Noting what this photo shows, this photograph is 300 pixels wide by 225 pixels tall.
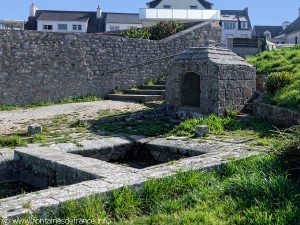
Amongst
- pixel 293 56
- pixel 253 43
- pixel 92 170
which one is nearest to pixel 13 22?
pixel 253 43

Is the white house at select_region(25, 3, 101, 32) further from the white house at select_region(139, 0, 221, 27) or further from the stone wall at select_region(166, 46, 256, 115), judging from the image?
the stone wall at select_region(166, 46, 256, 115)

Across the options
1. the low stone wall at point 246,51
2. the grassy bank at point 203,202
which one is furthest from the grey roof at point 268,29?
the grassy bank at point 203,202

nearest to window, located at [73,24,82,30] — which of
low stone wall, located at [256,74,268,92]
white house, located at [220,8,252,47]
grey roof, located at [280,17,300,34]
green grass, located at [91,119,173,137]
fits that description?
white house, located at [220,8,252,47]

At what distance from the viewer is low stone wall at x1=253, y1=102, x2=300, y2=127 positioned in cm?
995

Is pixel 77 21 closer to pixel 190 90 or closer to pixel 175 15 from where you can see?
pixel 175 15

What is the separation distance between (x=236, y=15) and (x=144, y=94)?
48.4 m

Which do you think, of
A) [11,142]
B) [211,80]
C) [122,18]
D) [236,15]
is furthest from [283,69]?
[236,15]

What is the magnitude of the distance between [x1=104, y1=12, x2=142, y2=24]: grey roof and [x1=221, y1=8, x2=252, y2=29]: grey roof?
12103 mm

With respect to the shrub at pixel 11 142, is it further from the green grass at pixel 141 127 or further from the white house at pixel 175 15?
the white house at pixel 175 15

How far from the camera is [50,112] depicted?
13.3m

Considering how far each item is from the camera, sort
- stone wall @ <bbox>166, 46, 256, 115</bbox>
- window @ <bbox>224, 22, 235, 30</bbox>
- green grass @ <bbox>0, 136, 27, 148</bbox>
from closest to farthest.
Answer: green grass @ <bbox>0, 136, 27, 148</bbox> → stone wall @ <bbox>166, 46, 256, 115</bbox> → window @ <bbox>224, 22, 235, 30</bbox>

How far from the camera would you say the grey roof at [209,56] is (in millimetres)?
11602

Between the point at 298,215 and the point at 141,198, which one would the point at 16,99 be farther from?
the point at 298,215

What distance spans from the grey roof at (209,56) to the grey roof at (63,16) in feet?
142
